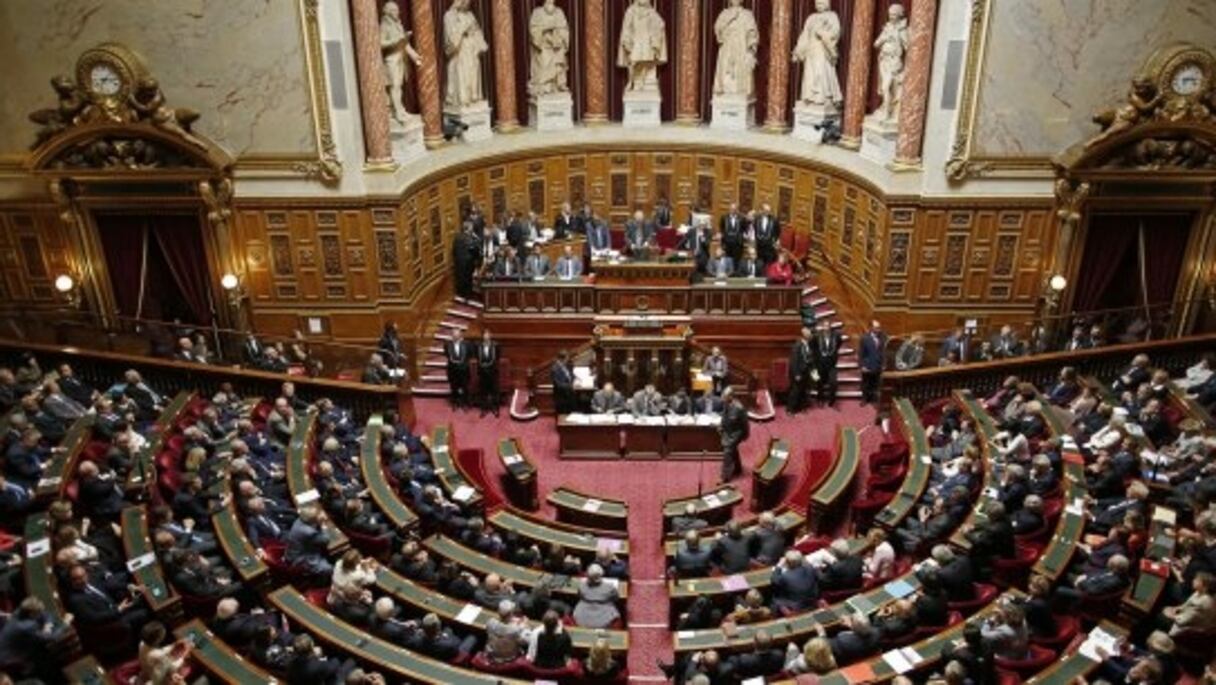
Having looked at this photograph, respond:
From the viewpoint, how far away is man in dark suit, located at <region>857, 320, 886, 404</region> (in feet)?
50.2

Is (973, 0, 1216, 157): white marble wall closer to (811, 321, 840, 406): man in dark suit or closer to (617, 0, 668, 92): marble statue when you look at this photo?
(811, 321, 840, 406): man in dark suit

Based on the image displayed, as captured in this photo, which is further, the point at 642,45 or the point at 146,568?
the point at 642,45

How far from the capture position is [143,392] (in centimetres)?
1364

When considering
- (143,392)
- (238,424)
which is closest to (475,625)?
(238,424)

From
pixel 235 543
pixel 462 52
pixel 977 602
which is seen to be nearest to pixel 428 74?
pixel 462 52

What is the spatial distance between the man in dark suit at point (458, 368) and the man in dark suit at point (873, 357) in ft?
19.7

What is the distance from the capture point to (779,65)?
1906 centimetres

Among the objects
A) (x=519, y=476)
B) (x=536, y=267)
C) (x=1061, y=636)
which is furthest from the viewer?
(x=536, y=267)

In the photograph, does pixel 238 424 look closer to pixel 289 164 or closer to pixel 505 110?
pixel 289 164

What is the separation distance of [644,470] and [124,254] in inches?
348

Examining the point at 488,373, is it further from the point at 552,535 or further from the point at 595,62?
the point at 595,62

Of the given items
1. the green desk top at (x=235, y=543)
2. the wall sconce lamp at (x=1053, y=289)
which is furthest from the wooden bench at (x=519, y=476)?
the wall sconce lamp at (x=1053, y=289)

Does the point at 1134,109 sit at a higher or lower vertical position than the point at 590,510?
higher

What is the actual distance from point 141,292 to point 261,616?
8.44 m
